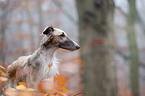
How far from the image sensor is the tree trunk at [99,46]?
513cm

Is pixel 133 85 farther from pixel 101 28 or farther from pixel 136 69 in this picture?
pixel 101 28

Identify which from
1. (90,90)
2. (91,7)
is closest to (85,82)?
(90,90)

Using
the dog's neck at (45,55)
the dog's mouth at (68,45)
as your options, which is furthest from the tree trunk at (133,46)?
the dog's neck at (45,55)

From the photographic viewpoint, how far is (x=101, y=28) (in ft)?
16.9

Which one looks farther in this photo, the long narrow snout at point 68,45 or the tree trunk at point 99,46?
the tree trunk at point 99,46

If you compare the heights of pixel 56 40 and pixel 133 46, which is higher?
pixel 56 40

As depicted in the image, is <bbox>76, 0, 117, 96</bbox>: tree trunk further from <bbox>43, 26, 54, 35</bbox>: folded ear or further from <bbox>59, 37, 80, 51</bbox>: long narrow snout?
<bbox>43, 26, 54, 35</bbox>: folded ear

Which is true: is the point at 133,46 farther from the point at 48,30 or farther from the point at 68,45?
the point at 48,30

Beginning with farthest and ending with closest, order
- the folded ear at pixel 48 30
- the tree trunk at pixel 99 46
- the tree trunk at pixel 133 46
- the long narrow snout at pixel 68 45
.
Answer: the tree trunk at pixel 133 46 → the tree trunk at pixel 99 46 → the long narrow snout at pixel 68 45 → the folded ear at pixel 48 30

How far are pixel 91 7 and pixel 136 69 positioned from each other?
25.5ft

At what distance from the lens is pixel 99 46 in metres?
5.24

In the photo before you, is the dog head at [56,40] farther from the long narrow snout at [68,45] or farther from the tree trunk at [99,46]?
the tree trunk at [99,46]

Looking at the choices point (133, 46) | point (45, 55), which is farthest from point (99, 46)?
point (133, 46)

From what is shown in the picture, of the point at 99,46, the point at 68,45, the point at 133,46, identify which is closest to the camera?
the point at 68,45
